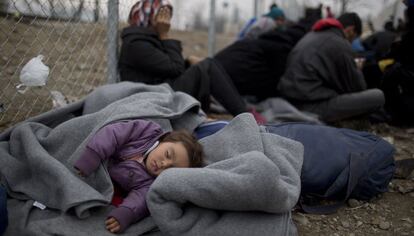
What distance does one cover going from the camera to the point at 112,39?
10.4 feet

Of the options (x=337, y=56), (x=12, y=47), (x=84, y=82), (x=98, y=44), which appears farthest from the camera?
(x=98, y=44)

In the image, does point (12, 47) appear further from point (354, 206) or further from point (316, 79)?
point (316, 79)

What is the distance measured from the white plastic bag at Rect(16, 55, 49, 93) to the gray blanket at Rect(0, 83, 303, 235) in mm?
297

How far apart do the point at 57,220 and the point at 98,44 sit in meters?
2.51

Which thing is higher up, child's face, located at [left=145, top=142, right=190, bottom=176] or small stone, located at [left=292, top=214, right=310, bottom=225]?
child's face, located at [left=145, top=142, right=190, bottom=176]

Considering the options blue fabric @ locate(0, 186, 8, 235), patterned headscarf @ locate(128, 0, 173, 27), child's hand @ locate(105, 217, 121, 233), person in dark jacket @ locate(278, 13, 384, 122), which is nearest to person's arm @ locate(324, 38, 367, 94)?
person in dark jacket @ locate(278, 13, 384, 122)

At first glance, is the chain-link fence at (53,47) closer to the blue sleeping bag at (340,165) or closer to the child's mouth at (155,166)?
the child's mouth at (155,166)

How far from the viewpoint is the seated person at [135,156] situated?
74.8 inches

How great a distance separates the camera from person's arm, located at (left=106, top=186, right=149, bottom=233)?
71.0 inches

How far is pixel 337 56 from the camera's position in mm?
3727

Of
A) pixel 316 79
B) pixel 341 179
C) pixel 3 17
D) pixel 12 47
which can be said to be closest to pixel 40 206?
pixel 12 47

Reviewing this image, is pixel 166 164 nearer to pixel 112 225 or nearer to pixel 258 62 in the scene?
pixel 112 225

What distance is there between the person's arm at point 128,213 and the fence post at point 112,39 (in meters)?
1.56

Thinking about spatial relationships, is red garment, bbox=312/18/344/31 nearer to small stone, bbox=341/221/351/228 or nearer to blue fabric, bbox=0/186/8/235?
small stone, bbox=341/221/351/228
